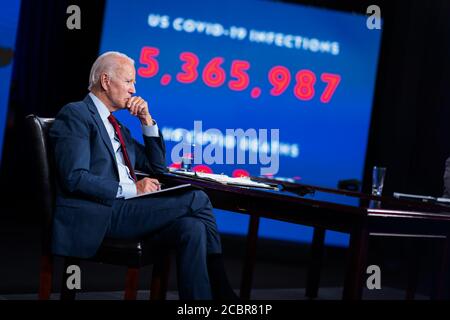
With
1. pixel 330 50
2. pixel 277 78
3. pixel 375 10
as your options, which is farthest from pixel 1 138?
pixel 375 10

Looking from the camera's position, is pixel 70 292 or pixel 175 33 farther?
pixel 175 33

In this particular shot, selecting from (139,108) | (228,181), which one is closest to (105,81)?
(139,108)

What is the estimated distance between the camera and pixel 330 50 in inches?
265

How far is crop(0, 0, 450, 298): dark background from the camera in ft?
22.4

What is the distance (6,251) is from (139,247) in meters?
2.77

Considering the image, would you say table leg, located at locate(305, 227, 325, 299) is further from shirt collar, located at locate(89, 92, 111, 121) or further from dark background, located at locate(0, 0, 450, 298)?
shirt collar, located at locate(89, 92, 111, 121)

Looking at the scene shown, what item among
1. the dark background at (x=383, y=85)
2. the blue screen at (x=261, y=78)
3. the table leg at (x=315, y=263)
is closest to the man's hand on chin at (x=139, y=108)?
the table leg at (x=315, y=263)

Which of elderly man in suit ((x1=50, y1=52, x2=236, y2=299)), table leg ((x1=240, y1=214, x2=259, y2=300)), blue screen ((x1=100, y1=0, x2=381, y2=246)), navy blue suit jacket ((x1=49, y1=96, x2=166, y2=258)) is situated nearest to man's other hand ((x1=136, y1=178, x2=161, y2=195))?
elderly man in suit ((x1=50, y1=52, x2=236, y2=299))

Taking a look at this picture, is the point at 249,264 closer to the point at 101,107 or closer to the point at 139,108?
the point at 139,108

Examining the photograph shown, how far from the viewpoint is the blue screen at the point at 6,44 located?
23.0 ft

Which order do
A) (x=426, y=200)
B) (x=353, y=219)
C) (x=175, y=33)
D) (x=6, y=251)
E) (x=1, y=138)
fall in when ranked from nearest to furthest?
1. (x=353, y=219)
2. (x=426, y=200)
3. (x=6, y=251)
4. (x=175, y=33)
5. (x=1, y=138)

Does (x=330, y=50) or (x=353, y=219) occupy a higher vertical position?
(x=330, y=50)

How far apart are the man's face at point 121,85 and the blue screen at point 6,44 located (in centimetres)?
396
